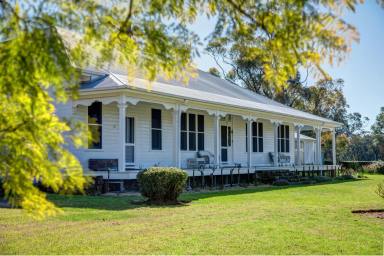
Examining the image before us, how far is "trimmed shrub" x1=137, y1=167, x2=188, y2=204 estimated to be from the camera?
550 inches

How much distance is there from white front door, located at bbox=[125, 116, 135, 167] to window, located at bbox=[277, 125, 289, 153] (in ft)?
47.0

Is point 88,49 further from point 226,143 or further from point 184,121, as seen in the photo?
point 226,143

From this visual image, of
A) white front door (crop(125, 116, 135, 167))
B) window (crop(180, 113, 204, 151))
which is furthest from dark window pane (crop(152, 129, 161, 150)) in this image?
window (crop(180, 113, 204, 151))

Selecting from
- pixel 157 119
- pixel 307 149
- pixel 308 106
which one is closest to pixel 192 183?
pixel 157 119

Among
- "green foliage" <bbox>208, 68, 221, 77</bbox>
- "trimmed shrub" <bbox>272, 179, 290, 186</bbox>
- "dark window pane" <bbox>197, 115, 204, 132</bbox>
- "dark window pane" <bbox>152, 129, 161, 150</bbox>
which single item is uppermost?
"green foliage" <bbox>208, 68, 221, 77</bbox>

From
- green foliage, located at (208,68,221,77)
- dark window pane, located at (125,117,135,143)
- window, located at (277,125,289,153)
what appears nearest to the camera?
dark window pane, located at (125,117,135,143)

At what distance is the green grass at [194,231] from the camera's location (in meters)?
7.67

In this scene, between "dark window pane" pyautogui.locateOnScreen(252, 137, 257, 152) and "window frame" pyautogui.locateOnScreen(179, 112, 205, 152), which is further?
"dark window pane" pyautogui.locateOnScreen(252, 137, 257, 152)

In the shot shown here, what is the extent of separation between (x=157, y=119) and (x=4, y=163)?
58.6 feet

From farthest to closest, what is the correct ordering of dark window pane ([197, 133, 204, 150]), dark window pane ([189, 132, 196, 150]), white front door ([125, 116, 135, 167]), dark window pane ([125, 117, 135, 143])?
dark window pane ([197, 133, 204, 150]), dark window pane ([189, 132, 196, 150]), dark window pane ([125, 117, 135, 143]), white front door ([125, 116, 135, 167])

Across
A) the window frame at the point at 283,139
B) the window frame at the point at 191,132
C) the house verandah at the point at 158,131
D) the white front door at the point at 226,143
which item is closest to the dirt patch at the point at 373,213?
the house verandah at the point at 158,131

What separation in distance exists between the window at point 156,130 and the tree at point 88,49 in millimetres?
16487

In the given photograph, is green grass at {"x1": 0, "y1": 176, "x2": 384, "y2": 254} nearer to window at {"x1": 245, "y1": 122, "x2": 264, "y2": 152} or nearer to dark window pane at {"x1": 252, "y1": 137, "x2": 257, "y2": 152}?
dark window pane at {"x1": 252, "y1": 137, "x2": 257, "y2": 152}

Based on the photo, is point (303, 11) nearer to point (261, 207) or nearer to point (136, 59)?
point (136, 59)
